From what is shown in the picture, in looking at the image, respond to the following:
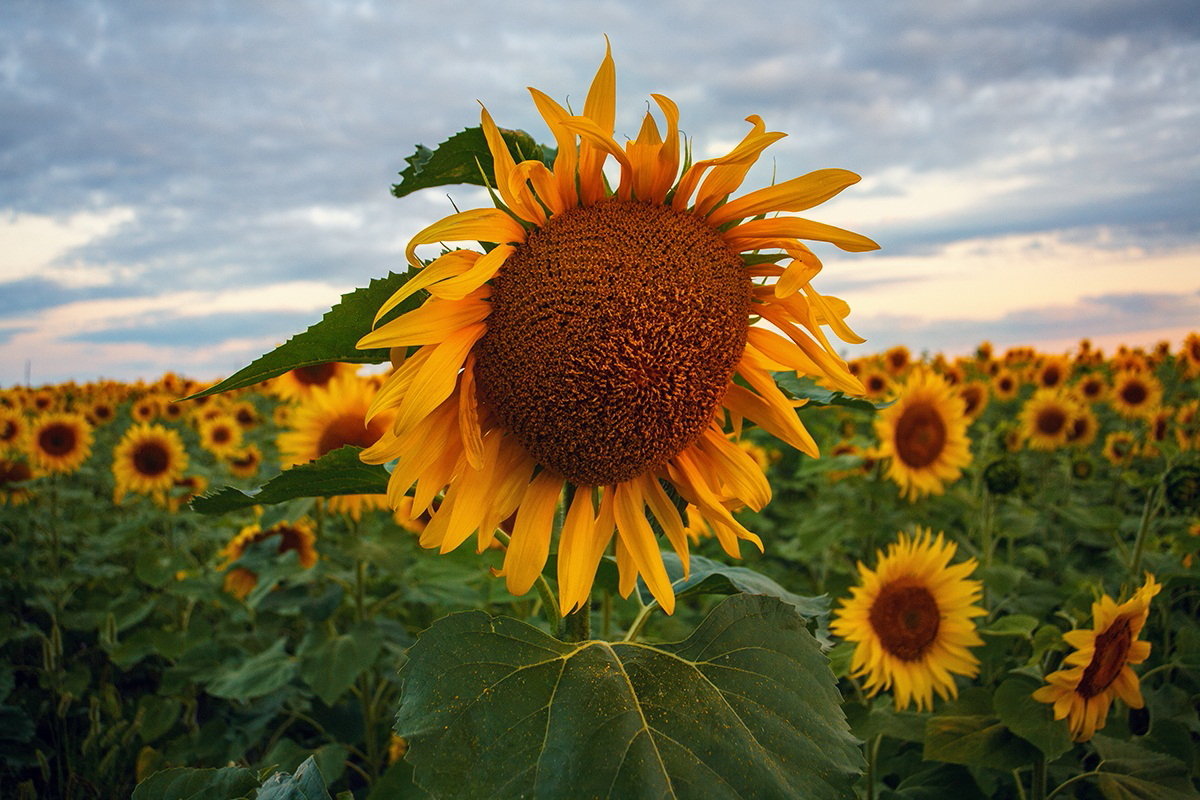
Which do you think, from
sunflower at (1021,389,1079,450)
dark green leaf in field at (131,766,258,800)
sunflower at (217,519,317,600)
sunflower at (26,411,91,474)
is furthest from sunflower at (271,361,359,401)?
sunflower at (1021,389,1079,450)

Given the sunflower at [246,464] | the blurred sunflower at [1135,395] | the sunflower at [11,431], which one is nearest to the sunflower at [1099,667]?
the sunflower at [246,464]

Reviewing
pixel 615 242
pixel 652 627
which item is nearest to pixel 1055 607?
pixel 652 627

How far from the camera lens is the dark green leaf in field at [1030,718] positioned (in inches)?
84.4

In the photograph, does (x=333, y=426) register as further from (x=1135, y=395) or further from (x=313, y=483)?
(x=1135, y=395)

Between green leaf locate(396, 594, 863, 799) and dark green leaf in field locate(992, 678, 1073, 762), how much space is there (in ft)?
3.84

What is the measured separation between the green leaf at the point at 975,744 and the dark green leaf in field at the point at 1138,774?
0.20 metres

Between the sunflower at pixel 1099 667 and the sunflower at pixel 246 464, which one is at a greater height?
the sunflower at pixel 246 464

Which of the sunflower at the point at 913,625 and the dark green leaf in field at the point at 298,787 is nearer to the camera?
the dark green leaf in field at the point at 298,787

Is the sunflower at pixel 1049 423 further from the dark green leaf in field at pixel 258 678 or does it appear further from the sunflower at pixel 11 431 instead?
the sunflower at pixel 11 431

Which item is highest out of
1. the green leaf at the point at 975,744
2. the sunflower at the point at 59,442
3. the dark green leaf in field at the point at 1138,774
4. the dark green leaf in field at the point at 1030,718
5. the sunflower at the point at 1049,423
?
the sunflower at the point at 59,442

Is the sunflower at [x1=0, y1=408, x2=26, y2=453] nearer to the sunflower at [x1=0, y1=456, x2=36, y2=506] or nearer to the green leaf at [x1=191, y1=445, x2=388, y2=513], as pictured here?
the sunflower at [x1=0, y1=456, x2=36, y2=506]

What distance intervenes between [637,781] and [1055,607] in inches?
111

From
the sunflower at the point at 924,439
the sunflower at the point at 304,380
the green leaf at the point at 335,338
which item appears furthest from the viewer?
the sunflower at the point at 304,380

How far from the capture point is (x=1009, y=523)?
13.9ft
